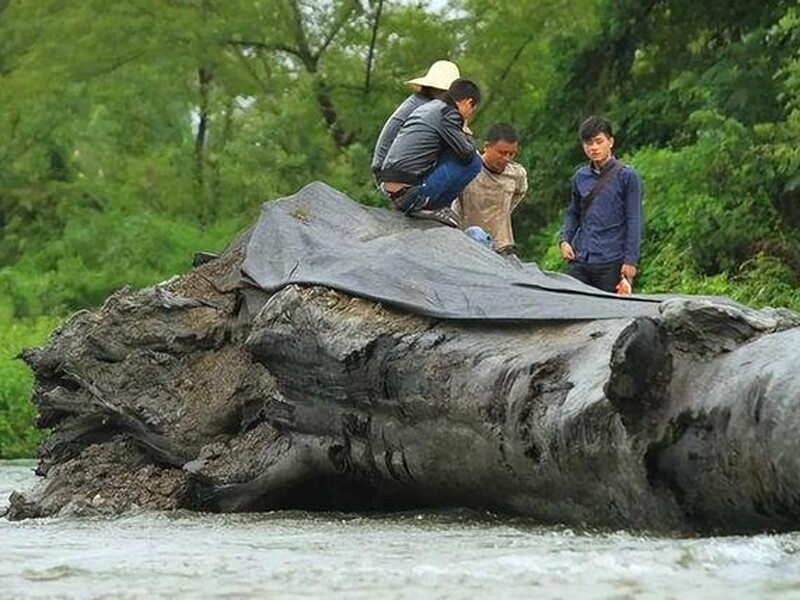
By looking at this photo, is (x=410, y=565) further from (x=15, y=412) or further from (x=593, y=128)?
(x=15, y=412)

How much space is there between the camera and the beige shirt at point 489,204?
949cm

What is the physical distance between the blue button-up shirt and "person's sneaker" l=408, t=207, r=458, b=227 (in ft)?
3.84

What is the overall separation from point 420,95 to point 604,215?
3.87 ft

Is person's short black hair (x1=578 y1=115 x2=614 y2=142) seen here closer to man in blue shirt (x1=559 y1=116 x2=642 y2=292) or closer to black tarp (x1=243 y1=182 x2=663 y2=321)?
man in blue shirt (x1=559 y1=116 x2=642 y2=292)

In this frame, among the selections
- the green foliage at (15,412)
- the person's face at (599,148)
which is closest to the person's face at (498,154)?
the person's face at (599,148)

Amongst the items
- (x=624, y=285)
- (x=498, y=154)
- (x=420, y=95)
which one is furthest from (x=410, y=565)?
(x=498, y=154)

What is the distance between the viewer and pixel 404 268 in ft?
22.9

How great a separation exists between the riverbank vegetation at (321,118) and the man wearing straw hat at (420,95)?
602 centimetres

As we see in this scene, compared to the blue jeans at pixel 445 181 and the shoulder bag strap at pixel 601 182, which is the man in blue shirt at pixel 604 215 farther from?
the blue jeans at pixel 445 181

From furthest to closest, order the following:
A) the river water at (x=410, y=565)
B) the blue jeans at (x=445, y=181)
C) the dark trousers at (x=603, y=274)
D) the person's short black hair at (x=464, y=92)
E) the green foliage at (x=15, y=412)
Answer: the green foliage at (x=15, y=412) < the dark trousers at (x=603, y=274) < the person's short black hair at (x=464, y=92) < the blue jeans at (x=445, y=181) < the river water at (x=410, y=565)

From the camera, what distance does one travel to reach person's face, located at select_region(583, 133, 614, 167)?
29.6ft

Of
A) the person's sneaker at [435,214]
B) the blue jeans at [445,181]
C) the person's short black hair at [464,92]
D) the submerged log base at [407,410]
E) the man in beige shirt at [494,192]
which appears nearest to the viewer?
the submerged log base at [407,410]

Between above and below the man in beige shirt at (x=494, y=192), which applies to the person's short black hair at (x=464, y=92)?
above

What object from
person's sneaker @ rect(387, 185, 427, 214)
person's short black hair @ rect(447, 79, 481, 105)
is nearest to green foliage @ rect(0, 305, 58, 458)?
person's sneaker @ rect(387, 185, 427, 214)
